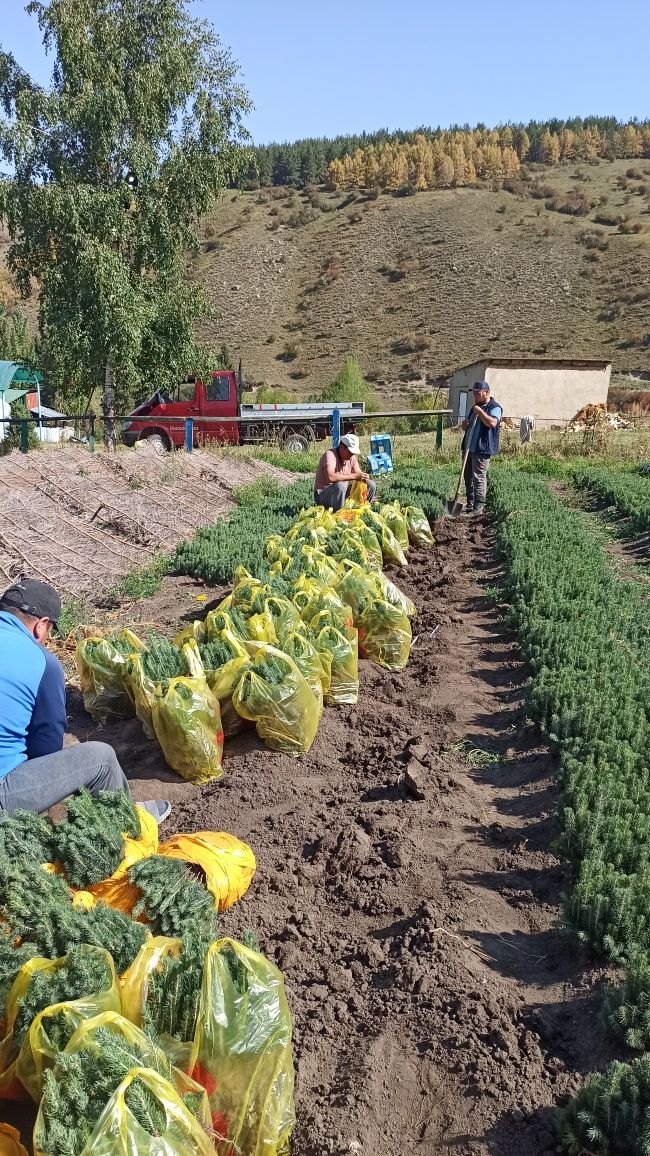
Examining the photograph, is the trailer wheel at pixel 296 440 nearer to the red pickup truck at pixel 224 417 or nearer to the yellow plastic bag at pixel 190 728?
the red pickup truck at pixel 224 417

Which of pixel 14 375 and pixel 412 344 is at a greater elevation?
pixel 412 344

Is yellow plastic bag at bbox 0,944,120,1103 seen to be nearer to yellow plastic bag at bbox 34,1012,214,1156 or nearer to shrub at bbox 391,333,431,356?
yellow plastic bag at bbox 34,1012,214,1156

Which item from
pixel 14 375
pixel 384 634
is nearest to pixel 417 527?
pixel 384 634

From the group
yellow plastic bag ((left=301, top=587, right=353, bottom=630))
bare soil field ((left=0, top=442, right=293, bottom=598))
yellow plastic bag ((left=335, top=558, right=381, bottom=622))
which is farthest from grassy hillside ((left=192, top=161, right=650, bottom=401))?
yellow plastic bag ((left=301, top=587, right=353, bottom=630))

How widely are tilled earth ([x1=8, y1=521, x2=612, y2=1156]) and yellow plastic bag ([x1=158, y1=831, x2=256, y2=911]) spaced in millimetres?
93

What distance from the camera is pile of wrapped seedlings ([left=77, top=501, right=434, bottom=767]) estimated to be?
4250 mm

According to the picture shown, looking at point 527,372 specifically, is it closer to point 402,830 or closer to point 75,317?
point 75,317

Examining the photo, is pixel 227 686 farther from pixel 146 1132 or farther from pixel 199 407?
pixel 199 407

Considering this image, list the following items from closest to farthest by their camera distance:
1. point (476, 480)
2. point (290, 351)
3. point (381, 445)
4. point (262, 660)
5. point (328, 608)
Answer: point (262, 660) < point (328, 608) < point (476, 480) < point (381, 445) < point (290, 351)

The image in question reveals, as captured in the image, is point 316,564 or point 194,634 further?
point 316,564

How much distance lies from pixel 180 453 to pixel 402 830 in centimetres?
1140

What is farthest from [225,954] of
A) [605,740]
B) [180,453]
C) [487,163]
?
[487,163]

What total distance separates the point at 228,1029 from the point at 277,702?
2287mm

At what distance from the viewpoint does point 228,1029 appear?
205 centimetres
